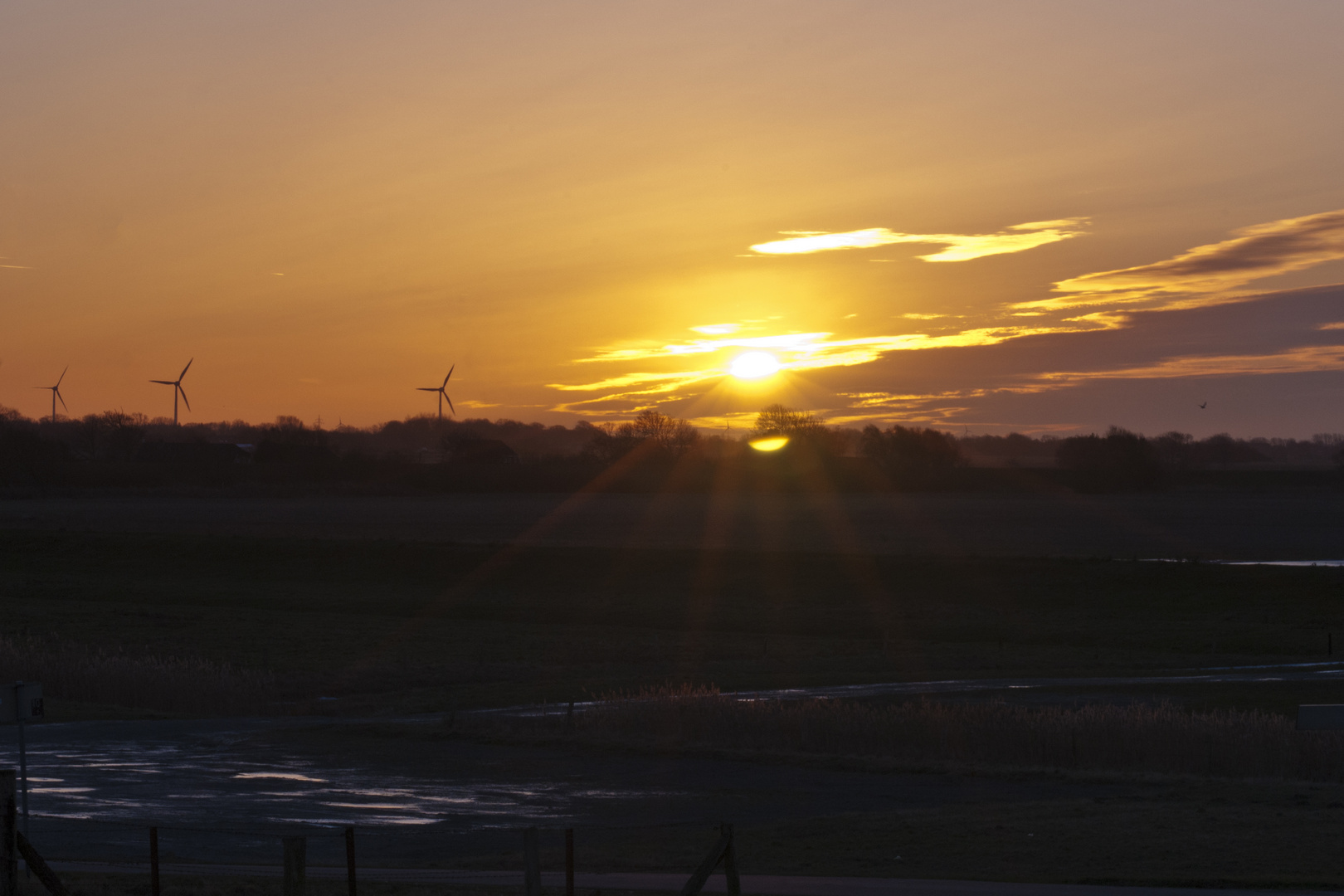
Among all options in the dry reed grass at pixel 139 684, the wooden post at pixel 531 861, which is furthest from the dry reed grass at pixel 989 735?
the wooden post at pixel 531 861

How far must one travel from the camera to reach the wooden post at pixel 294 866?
12.4 m

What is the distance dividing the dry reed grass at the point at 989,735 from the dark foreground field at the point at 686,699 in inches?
3.0

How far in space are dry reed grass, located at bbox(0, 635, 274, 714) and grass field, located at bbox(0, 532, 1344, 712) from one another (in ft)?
1.16

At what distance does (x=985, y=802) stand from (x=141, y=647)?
38590mm

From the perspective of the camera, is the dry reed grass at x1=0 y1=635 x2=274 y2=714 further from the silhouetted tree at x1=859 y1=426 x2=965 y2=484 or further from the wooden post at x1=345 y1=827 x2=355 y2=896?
the silhouetted tree at x1=859 y1=426 x2=965 y2=484

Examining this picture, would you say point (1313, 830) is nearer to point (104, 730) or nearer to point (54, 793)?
point (54, 793)

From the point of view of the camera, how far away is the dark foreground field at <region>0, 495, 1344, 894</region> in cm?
1909

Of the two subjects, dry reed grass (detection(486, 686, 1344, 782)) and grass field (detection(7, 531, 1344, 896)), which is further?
dry reed grass (detection(486, 686, 1344, 782))

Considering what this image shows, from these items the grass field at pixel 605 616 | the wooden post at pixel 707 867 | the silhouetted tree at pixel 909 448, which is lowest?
the grass field at pixel 605 616

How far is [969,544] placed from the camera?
81875 millimetres

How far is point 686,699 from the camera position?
3125cm

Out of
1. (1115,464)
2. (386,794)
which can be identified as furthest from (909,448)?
(386,794)

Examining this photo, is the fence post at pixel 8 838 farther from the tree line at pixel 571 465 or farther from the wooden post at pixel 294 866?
the tree line at pixel 571 465

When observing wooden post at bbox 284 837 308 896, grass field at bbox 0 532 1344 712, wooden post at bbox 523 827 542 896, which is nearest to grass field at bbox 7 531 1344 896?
grass field at bbox 0 532 1344 712
